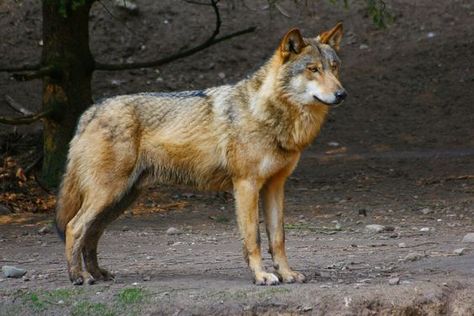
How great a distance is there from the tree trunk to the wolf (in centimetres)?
499

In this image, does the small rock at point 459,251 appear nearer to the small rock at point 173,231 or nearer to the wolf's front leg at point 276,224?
the wolf's front leg at point 276,224

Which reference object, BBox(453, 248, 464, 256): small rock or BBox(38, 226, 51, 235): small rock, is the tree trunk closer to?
BBox(38, 226, 51, 235): small rock

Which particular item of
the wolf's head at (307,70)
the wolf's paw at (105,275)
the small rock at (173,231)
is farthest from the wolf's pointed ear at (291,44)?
the small rock at (173,231)

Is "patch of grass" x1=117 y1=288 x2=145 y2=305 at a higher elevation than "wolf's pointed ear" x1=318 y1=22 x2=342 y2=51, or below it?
below

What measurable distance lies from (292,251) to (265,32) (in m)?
10.8

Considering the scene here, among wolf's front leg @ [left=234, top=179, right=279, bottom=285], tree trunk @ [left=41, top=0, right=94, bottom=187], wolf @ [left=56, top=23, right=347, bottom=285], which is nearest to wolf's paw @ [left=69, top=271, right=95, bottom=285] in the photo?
wolf @ [left=56, top=23, right=347, bottom=285]

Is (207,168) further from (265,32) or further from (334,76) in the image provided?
(265,32)

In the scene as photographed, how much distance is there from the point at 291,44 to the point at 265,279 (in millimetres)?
1844

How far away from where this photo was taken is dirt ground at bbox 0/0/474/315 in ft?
24.0

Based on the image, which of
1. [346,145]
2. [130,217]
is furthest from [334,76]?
[346,145]

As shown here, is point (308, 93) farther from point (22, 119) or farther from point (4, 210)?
point (4, 210)

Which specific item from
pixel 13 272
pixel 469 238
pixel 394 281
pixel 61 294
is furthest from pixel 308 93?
pixel 469 238

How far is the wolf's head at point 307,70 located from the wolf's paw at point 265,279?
1363mm

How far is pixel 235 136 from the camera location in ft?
25.3
